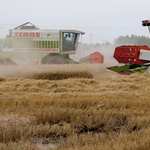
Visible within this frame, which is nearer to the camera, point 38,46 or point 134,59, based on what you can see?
point 134,59

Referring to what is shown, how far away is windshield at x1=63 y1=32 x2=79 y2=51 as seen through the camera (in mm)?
14680

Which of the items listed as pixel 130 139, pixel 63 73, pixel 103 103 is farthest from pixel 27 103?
pixel 63 73

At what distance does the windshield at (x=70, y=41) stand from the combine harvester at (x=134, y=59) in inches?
137

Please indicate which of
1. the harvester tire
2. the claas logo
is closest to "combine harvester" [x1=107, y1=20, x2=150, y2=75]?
the harvester tire

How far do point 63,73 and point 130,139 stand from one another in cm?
831

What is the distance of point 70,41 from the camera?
14.9 metres

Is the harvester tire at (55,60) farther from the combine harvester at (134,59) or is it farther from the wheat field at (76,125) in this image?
the wheat field at (76,125)

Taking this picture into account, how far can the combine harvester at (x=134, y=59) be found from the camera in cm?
1216

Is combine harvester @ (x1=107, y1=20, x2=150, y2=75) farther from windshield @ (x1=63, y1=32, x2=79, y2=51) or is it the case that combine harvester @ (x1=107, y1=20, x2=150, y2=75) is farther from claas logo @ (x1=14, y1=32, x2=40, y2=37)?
claas logo @ (x1=14, y1=32, x2=40, y2=37)

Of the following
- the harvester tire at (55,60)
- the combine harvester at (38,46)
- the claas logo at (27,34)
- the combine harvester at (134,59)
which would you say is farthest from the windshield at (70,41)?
the combine harvester at (134,59)

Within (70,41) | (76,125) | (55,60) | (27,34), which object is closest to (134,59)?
(70,41)

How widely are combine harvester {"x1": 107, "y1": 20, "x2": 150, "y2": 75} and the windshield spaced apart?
349 centimetres

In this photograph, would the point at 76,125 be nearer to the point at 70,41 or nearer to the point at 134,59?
the point at 134,59

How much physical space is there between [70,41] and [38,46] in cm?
220
